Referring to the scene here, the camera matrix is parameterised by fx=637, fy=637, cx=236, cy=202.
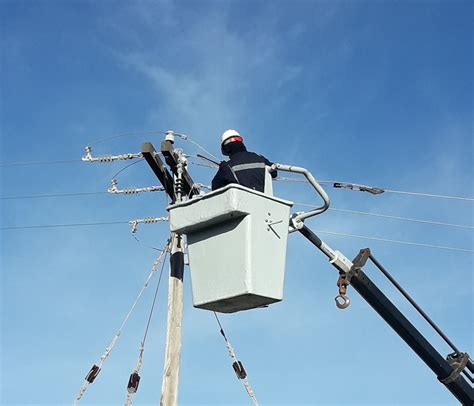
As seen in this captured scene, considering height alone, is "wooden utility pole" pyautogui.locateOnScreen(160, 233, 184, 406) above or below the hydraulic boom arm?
above

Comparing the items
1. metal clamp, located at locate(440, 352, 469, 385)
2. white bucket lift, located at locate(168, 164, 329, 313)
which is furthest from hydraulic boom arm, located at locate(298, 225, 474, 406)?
white bucket lift, located at locate(168, 164, 329, 313)

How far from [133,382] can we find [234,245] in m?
4.52

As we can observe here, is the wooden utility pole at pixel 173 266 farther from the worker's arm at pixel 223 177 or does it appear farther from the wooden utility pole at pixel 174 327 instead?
the worker's arm at pixel 223 177

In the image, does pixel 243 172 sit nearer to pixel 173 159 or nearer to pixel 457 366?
pixel 173 159

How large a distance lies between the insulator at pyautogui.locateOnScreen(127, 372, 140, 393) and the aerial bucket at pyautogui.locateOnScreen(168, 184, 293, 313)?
4045mm

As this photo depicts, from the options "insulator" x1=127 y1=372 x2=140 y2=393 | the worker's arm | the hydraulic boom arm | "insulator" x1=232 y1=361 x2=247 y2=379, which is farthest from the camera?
"insulator" x1=232 y1=361 x2=247 y2=379

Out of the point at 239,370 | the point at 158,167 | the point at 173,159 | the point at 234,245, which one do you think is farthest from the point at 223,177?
the point at 239,370

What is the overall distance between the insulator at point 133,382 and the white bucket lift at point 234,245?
4.04 meters

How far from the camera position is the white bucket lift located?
12.8 feet

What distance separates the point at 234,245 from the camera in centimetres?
397

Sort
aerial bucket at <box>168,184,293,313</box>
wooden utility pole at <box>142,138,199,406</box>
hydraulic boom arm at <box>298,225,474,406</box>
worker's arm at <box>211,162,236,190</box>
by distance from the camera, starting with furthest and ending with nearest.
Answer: wooden utility pole at <box>142,138,199,406</box>, hydraulic boom arm at <box>298,225,474,406</box>, worker's arm at <box>211,162,236,190</box>, aerial bucket at <box>168,184,293,313</box>

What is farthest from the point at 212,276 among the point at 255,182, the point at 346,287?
the point at 346,287

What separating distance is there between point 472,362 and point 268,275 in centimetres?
468

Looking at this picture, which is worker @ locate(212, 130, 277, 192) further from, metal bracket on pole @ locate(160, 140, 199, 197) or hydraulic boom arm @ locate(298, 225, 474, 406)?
metal bracket on pole @ locate(160, 140, 199, 197)
